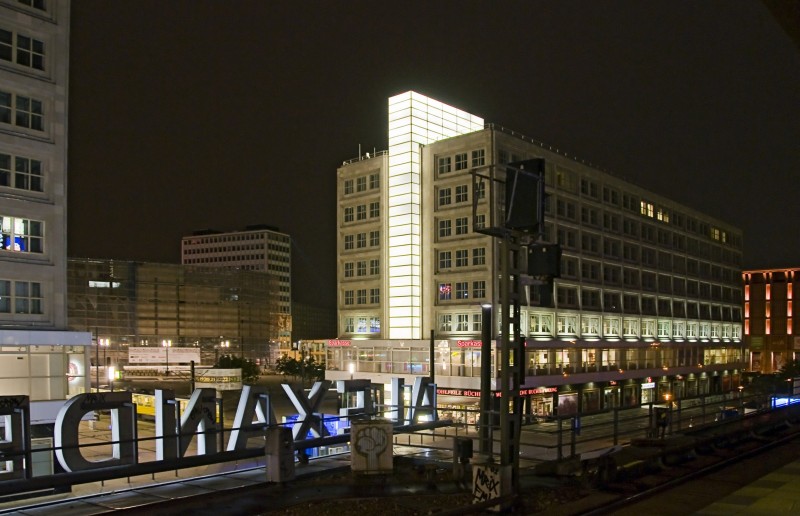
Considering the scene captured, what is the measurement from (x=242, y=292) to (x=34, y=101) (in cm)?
13955

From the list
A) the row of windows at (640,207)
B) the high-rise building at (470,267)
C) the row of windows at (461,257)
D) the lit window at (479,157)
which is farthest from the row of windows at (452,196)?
the row of windows at (640,207)

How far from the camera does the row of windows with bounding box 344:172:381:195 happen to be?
79531 mm

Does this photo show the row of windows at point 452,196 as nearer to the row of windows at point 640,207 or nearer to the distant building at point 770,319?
the row of windows at point 640,207

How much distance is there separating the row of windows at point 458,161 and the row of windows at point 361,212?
8161 millimetres

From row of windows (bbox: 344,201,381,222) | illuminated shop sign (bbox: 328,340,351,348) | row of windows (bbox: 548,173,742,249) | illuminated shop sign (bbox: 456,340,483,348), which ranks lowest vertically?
illuminated shop sign (bbox: 328,340,351,348)

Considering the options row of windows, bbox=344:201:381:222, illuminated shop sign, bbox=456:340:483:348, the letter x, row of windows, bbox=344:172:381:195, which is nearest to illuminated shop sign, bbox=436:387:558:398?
illuminated shop sign, bbox=456:340:483:348

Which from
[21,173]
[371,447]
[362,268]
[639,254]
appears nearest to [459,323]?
[362,268]

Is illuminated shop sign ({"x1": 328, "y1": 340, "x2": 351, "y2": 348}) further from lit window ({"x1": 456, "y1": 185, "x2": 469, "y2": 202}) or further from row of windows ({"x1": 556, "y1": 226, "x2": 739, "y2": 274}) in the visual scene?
row of windows ({"x1": 556, "y1": 226, "x2": 739, "y2": 274})

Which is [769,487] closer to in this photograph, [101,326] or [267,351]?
[101,326]

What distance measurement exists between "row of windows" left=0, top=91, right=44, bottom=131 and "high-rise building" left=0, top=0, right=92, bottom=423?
47mm

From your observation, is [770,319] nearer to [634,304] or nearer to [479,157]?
[634,304]

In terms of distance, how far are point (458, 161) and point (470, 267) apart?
9.96m

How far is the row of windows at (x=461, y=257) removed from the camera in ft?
233

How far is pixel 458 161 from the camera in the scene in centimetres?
7319
